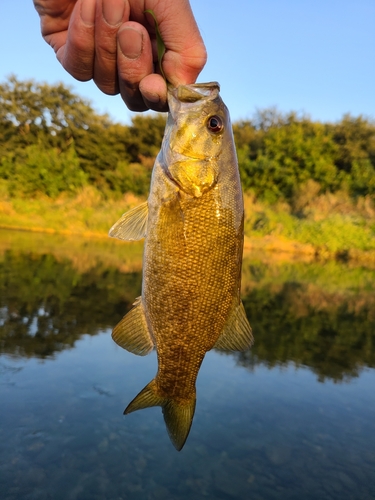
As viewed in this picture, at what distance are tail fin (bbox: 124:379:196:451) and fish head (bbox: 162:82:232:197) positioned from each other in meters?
1.19

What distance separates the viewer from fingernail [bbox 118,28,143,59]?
2.16 m

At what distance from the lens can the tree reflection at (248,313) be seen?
9578 mm

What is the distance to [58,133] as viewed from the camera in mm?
39562

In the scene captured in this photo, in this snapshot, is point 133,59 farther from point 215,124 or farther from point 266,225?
point 266,225

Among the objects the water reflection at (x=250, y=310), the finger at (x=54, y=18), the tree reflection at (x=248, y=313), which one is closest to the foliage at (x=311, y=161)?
the water reflection at (x=250, y=310)

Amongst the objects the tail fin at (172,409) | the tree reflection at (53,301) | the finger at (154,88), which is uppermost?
the finger at (154,88)

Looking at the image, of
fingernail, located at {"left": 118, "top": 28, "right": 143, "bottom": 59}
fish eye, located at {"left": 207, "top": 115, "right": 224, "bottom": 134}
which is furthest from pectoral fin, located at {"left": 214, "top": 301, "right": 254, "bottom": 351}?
fingernail, located at {"left": 118, "top": 28, "right": 143, "bottom": 59}

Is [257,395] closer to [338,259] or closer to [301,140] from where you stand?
[338,259]

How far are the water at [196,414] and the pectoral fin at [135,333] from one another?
3790mm

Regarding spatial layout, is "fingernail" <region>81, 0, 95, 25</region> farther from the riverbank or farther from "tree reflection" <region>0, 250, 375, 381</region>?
the riverbank

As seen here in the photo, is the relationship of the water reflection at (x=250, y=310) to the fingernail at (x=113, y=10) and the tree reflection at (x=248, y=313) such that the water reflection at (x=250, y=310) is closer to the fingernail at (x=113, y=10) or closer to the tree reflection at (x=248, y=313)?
the tree reflection at (x=248, y=313)

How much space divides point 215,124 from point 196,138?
134 millimetres

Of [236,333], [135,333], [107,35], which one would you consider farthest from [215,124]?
[135,333]

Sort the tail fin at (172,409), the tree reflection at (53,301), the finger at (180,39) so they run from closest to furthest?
the finger at (180,39) → the tail fin at (172,409) → the tree reflection at (53,301)
